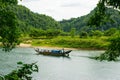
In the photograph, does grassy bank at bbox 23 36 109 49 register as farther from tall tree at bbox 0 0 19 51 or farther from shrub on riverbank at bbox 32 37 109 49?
tall tree at bbox 0 0 19 51

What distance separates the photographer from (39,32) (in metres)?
156

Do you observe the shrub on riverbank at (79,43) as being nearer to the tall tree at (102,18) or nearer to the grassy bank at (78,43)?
the grassy bank at (78,43)

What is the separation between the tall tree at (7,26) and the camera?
515 inches

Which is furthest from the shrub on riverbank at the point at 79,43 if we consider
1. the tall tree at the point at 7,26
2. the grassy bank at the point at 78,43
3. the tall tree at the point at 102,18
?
the tall tree at the point at 102,18

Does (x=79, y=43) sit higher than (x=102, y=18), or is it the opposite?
(x=102, y=18)

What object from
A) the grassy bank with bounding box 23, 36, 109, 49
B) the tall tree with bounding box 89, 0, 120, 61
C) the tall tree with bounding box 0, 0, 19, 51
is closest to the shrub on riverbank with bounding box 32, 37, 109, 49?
the grassy bank with bounding box 23, 36, 109, 49

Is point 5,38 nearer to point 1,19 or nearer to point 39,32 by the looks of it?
point 1,19

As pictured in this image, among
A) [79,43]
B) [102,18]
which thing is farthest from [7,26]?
[79,43]

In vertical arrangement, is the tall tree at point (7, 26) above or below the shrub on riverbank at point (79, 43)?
above

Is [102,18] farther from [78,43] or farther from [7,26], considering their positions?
[78,43]

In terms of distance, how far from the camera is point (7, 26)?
44.0ft

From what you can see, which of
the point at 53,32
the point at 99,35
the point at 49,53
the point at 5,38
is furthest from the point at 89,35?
the point at 5,38

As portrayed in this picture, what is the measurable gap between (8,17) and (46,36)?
474 ft

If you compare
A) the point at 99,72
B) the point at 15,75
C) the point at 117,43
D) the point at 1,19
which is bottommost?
the point at 99,72
